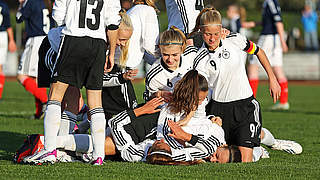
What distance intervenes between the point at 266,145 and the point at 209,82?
1247mm

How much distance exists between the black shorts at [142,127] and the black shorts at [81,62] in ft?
2.08

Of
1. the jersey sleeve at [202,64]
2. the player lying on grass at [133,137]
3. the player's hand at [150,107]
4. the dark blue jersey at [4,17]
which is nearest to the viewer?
the player lying on grass at [133,137]

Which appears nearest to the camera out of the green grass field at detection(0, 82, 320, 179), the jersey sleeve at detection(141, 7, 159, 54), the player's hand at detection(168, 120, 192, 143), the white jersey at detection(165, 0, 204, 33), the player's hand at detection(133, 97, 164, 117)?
the green grass field at detection(0, 82, 320, 179)

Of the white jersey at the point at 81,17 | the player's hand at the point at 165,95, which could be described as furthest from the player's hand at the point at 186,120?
the white jersey at the point at 81,17

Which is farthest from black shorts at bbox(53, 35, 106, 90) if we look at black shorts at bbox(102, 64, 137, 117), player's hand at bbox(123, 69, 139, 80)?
black shorts at bbox(102, 64, 137, 117)

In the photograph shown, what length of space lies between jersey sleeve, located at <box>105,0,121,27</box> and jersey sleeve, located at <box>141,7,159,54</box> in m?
0.87

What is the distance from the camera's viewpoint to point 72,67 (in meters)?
6.32

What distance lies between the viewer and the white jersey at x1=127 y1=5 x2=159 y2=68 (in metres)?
7.41

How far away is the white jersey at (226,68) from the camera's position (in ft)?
23.1

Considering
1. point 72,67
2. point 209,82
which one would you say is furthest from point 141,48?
point 72,67

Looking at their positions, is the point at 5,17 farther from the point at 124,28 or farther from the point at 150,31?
the point at 124,28

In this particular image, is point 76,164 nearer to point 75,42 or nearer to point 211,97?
point 75,42

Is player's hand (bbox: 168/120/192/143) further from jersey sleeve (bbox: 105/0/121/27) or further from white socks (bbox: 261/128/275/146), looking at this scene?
white socks (bbox: 261/128/275/146)

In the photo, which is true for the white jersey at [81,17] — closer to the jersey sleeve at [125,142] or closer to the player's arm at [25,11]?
the jersey sleeve at [125,142]
